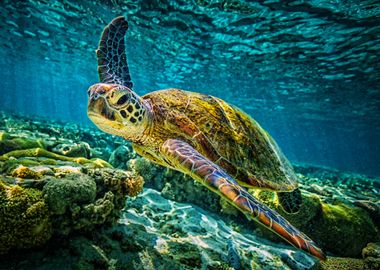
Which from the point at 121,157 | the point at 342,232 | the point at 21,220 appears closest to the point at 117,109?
the point at 21,220

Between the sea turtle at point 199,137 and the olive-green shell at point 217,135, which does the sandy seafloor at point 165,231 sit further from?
the olive-green shell at point 217,135

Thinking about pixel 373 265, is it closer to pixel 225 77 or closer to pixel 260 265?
pixel 260 265

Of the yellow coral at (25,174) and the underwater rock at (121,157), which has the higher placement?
the yellow coral at (25,174)

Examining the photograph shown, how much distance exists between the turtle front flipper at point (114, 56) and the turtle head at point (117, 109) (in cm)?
141

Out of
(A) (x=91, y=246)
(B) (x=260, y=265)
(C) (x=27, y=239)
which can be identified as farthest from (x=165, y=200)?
(C) (x=27, y=239)

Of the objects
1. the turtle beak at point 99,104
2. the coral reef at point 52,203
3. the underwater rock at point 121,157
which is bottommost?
the underwater rock at point 121,157

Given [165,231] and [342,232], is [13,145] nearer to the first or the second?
[165,231]

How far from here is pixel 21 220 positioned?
2.14m

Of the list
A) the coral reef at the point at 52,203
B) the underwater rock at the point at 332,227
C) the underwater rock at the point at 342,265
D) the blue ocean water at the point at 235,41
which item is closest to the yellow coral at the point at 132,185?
the coral reef at the point at 52,203

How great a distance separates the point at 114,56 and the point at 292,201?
15.3 feet

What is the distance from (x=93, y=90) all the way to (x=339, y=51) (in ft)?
48.6

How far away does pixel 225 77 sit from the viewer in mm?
21391

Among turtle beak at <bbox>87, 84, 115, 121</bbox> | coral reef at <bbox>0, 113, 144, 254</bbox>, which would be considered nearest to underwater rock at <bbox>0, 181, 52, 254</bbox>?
coral reef at <bbox>0, 113, 144, 254</bbox>

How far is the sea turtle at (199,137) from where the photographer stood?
6.96 ft
